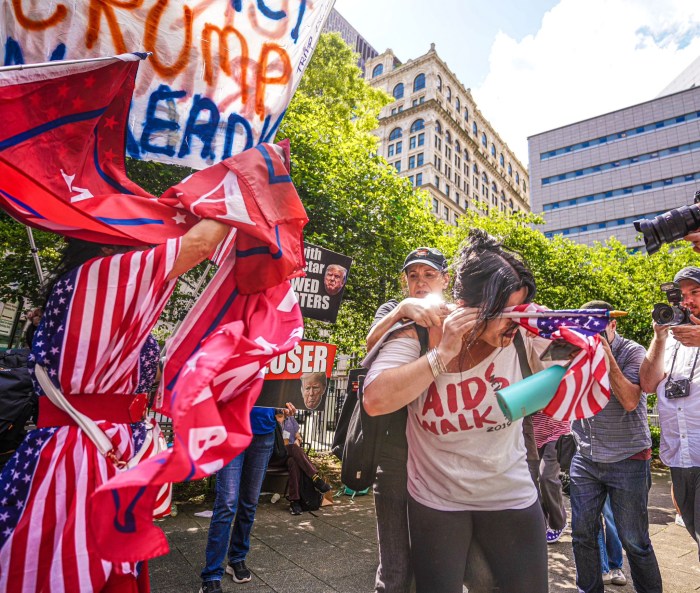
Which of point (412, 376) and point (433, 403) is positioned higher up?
point (412, 376)

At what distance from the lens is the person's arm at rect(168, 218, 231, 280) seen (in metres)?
1.51

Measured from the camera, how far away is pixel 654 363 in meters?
3.07

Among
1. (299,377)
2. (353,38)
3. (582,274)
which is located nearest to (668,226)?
(299,377)

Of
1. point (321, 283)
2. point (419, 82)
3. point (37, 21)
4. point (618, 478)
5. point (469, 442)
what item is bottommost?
point (618, 478)

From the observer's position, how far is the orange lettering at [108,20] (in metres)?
2.13

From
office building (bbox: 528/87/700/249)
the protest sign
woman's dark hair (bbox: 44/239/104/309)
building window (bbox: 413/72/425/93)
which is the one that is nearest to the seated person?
the protest sign

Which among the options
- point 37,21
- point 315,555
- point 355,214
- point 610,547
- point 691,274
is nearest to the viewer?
point 37,21

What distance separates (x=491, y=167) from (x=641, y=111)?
863 inches

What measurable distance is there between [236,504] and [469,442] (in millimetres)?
2220

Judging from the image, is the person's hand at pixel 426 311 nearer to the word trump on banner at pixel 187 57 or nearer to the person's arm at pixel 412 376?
the person's arm at pixel 412 376

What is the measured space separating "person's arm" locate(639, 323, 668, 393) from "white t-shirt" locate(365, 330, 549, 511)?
5.42 feet

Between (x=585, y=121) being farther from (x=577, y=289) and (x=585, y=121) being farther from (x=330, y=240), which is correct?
(x=330, y=240)

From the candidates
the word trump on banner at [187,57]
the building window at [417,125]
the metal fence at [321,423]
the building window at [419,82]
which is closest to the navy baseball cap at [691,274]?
the word trump on banner at [187,57]

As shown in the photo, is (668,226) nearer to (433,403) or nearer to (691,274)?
(691,274)
